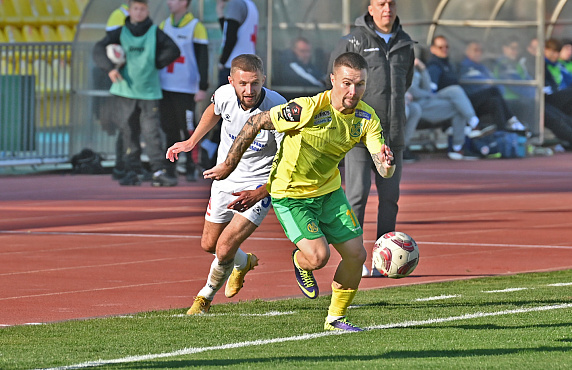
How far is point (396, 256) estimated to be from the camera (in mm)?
9430

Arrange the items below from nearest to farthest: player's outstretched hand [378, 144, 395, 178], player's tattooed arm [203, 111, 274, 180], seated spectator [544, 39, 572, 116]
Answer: player's outstretched hand [378, 144, 395, 178] → player's tattooed arm [203, 111, 274, 180] → seated spectator [544, 39, 572, 116]

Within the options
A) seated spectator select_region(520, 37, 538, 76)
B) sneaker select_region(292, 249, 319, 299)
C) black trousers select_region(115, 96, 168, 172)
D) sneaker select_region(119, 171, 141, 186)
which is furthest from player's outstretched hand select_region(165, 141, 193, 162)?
seated spectator select_region(520, 37, 538, 76)

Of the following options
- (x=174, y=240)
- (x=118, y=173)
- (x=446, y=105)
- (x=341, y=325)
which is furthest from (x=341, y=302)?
(x=446, y=105)

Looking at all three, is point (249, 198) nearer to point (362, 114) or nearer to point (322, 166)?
point (322, 166)

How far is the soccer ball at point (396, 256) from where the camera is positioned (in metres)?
9.42

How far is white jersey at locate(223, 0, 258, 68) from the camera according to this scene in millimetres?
18859

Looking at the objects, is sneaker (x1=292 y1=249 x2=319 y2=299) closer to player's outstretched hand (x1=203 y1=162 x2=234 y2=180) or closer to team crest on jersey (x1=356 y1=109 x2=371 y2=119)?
player's outstretched hand (x1=203 y1=162 x2=234 y2=180)

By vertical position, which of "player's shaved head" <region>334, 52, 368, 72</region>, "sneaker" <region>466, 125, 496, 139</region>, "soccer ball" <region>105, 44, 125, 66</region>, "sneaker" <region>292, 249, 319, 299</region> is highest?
"player's shaved head" <region>334, 52, 368, 72</region>

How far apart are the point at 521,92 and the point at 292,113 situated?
68.4 feet

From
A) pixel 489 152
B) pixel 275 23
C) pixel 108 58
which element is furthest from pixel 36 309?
pixel 489 152

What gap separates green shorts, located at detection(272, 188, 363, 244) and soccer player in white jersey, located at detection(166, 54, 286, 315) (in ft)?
1.79

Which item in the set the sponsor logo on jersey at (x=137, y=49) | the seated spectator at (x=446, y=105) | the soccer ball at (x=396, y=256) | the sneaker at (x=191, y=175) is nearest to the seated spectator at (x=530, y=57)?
the seated spectator at (x=446, y=105)

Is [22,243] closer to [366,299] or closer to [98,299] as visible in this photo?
[98,299]

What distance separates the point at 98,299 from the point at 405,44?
3420mm
